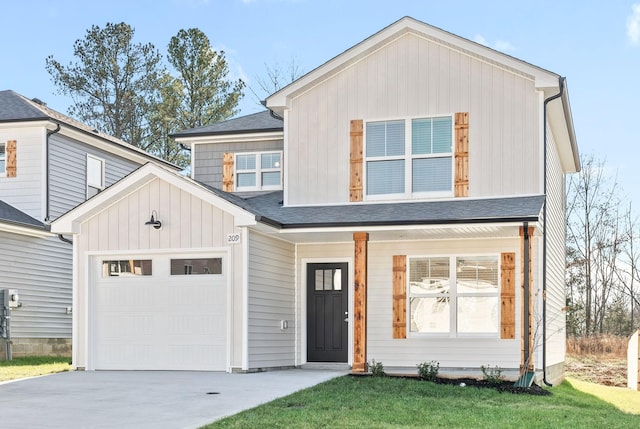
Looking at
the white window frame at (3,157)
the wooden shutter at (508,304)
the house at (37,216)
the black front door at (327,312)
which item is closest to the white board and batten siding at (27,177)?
the house at (37,216)

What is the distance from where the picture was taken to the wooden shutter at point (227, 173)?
18.6 metres

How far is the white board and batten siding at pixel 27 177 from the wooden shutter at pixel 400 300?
9526mm

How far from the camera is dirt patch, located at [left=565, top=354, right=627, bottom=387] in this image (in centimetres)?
2065

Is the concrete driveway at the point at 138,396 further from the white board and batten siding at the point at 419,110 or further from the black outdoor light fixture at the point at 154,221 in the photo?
the white board and batten siding at the point at 419,110

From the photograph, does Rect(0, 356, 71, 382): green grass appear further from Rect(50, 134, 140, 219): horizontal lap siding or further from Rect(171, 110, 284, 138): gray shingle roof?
Rect(171, 110, 284, 138): gray shingle roof

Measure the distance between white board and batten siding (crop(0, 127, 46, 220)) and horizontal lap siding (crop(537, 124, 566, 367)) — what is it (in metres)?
11.8

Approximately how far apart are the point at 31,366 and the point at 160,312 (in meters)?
3.70

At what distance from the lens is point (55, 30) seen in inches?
1325

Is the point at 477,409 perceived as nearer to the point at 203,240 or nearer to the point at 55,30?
the point at 203,240

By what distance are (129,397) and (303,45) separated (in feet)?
80.9

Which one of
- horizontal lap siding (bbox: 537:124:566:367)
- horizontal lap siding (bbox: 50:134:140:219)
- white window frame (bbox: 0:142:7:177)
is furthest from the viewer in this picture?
horizontal lap siding (bbox: 50:134:140:219)

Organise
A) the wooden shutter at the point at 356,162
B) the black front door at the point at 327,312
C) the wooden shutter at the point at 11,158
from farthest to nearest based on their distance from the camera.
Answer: the wooden shutter at the point at 11,158, the black front door at the point at 327,312, the wooden shutter at the point at 356,162

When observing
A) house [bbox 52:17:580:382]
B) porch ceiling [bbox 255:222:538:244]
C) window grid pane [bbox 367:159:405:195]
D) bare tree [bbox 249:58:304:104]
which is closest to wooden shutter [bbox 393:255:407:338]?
house [bbox 52:17:580:382]

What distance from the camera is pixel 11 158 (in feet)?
68.4
